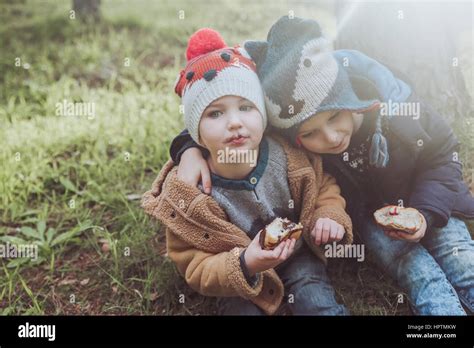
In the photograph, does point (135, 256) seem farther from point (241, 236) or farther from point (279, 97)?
point (279, 97)

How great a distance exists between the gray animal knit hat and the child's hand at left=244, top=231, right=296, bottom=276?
33cm

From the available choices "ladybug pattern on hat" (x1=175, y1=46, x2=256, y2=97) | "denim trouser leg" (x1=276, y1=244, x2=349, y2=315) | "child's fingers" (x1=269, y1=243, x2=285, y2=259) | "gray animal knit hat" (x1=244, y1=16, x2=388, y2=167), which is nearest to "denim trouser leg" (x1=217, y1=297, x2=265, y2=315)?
"denim trouser leg" (x1=276, y1=244, x2=349, y2=315)

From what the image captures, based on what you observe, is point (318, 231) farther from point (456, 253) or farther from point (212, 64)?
point (212, 64)

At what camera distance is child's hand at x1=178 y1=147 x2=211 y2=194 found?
163 centimetres

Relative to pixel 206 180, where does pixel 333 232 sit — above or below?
below

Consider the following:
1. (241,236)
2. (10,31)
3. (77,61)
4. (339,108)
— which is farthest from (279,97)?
(10,31)

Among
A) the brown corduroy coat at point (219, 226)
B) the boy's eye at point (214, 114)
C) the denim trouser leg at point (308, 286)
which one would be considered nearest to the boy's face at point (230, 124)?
the boy's eye at point (214, 114)

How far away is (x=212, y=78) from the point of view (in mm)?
1525

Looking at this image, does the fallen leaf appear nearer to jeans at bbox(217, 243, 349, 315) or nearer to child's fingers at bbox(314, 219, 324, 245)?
jeans at bbox(217, 243, 349, 315)

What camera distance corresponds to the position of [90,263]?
1.95 m

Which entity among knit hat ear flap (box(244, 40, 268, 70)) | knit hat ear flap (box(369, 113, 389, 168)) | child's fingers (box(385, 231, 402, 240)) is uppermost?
knit hat ear flap (box(244, 40, 268, 70))

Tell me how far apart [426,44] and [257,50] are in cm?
69

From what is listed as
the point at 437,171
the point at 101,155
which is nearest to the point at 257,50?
the point at 437,171
